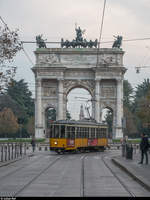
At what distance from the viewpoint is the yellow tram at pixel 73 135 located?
4019 cm

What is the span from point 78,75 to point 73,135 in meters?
43.1

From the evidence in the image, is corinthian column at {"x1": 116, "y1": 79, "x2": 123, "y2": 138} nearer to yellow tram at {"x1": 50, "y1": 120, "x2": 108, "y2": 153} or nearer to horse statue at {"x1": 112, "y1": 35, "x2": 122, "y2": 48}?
horse statue at {"x1": 112, "y1": 35, "x2": 122, "y2": 48}

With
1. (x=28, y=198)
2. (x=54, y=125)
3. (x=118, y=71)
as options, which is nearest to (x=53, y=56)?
(x=118, y=71)

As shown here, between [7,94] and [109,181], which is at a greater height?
[7,94]

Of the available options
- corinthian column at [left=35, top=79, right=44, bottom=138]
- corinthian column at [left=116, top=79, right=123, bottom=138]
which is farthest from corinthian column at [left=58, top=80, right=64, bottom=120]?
corinthian column at [left=116, top=79, right=123, bottom=138]

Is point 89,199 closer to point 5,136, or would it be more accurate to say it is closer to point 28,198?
point 28,198

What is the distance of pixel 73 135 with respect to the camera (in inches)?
1618

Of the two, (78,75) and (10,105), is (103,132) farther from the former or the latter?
(10,105)

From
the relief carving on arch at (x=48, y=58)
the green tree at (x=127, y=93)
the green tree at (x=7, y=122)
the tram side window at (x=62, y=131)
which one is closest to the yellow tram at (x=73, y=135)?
the tram side window at (x=62, y=131)

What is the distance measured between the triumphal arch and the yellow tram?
115ft

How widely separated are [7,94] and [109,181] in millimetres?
95530

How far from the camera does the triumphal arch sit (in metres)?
81.9

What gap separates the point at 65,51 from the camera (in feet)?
268

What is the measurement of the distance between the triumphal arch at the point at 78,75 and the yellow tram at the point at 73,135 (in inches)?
1382
